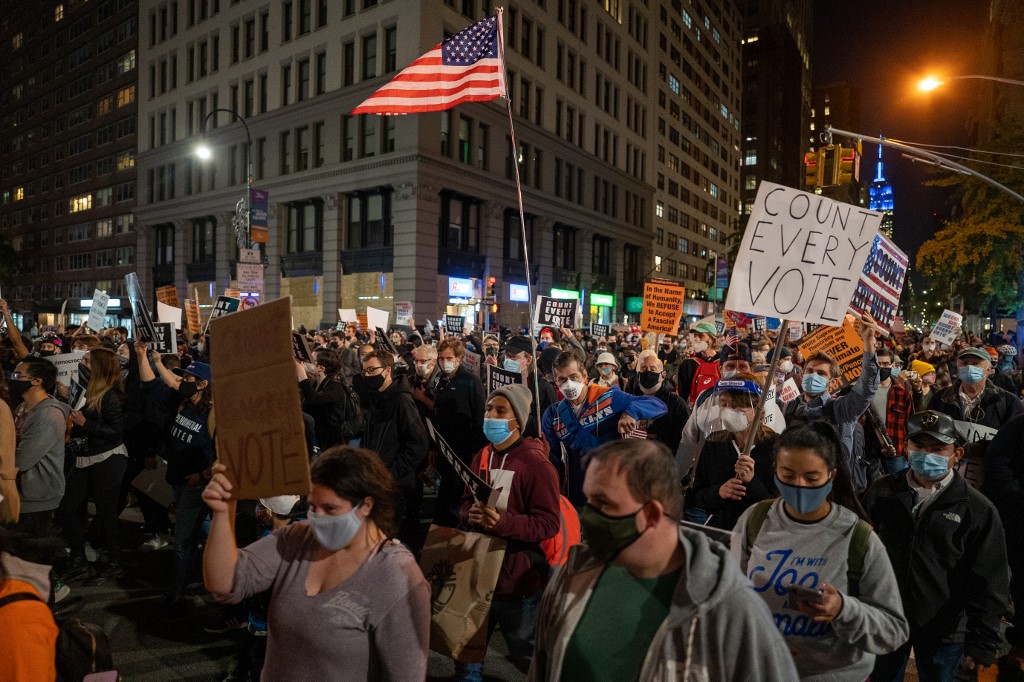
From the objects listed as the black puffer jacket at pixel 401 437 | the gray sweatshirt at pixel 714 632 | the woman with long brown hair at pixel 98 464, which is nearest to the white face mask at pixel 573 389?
the black puffer jacket at pixel 401 437

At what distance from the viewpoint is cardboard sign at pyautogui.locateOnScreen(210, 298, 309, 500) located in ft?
8.43

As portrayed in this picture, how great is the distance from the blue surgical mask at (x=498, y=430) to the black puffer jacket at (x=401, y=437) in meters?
2.03

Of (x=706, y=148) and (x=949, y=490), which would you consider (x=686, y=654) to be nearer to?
(x=949, y=490)

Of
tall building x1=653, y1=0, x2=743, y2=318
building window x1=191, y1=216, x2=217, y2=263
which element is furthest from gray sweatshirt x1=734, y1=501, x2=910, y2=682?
tall building x1=653, y1=0, x2=743, y2=318

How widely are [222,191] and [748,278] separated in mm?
44957

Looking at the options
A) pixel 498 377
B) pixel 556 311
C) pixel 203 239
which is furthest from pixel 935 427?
pixel 203 239

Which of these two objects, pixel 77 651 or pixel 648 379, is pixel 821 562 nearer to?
pixel 77 651

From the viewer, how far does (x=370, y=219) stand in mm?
37281

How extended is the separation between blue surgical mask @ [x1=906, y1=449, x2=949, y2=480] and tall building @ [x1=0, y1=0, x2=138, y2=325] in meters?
61.9

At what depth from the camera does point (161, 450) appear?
7.98m

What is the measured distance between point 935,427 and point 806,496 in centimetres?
133

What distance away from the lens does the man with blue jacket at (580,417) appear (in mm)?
5594

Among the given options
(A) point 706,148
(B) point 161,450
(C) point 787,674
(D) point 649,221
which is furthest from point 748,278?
(A) point 706,148

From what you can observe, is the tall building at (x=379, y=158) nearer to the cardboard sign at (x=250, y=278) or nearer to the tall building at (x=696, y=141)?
the tall building at (x=696, y=141)
